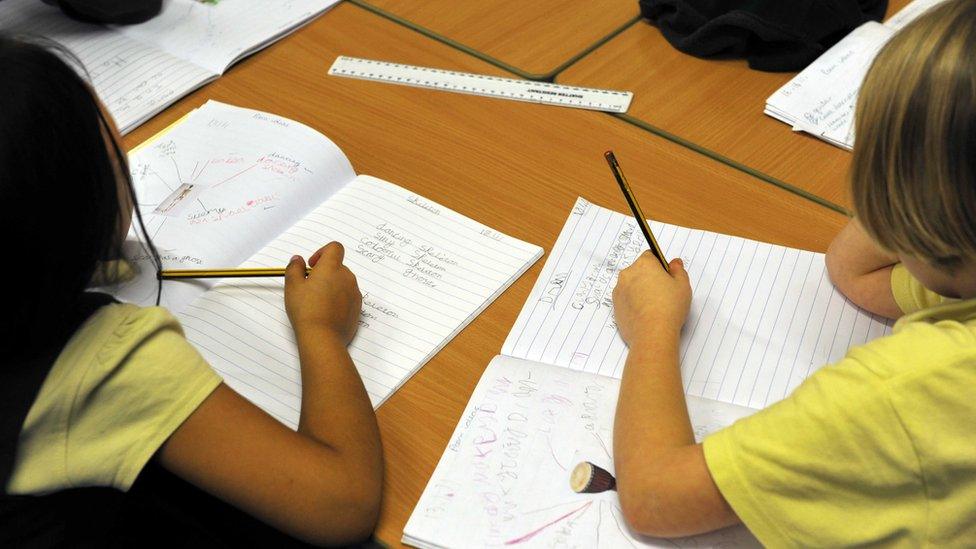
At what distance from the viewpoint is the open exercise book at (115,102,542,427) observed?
920mm

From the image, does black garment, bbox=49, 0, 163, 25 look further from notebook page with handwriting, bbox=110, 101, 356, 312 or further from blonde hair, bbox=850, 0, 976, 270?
blonde hair, bbox=850, 0, 976, 270

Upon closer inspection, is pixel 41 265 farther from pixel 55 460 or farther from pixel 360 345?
pixel 360 345

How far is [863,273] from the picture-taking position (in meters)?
0.94

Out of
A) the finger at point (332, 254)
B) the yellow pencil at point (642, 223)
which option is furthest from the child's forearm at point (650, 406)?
the finger at point (332, 254)

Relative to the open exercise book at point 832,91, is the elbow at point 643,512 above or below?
below

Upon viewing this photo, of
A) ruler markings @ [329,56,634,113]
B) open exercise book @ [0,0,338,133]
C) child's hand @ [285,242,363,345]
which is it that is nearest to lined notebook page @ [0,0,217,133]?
open exercise book @ [0,0,338,133]

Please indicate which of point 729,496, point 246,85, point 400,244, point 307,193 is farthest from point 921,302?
point 246,85

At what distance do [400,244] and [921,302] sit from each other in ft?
1.78

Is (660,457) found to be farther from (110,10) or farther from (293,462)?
Result: (110,10)

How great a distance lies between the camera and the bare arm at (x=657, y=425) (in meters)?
0.73

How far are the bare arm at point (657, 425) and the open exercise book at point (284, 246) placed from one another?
15 centimetres

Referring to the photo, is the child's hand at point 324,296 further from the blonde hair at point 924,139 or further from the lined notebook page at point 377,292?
the blonde hair at point 924,139

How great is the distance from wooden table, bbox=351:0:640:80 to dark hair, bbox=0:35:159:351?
695mm

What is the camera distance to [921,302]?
910 mm
